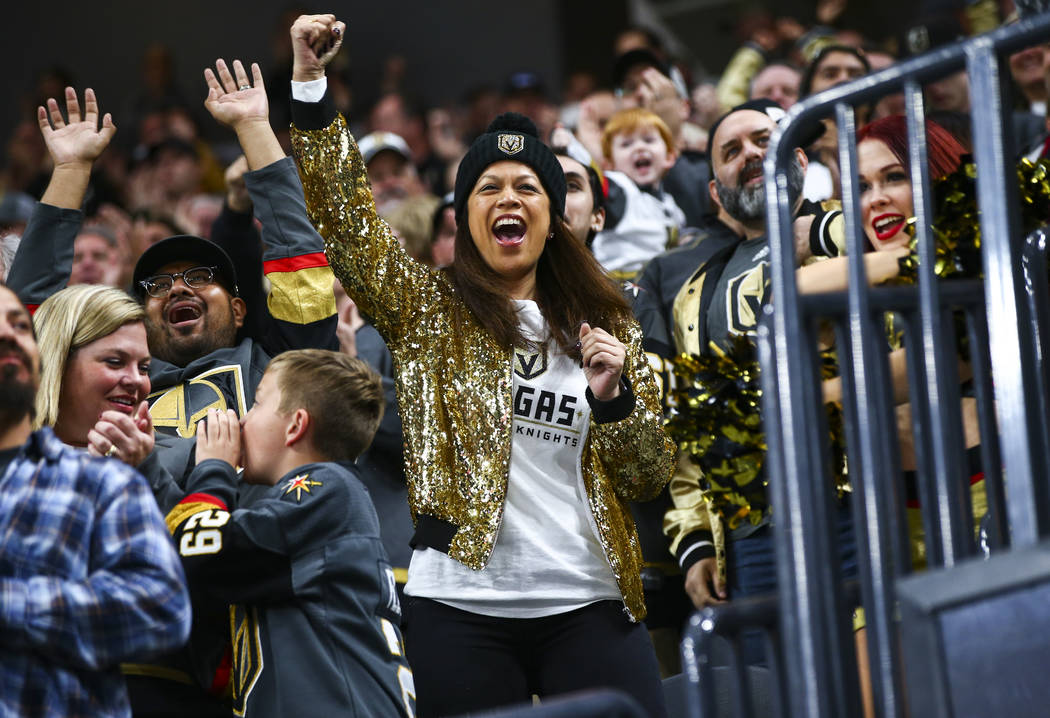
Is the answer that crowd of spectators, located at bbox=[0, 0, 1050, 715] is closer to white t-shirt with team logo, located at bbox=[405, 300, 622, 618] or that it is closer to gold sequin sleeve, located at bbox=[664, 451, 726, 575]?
gold sequin sleeve, located at bbox=[664, 451, 726, 575]

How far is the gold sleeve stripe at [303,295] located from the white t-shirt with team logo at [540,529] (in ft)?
2.46

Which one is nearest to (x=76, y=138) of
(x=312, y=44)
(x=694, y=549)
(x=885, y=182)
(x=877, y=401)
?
(x=312, y=44)

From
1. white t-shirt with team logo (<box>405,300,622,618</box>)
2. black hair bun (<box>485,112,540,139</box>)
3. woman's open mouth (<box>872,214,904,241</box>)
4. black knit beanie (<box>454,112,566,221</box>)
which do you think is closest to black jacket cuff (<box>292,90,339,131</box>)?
black knit beanie (<box>454,112,566,221</box>)

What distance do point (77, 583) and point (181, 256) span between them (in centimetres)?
208

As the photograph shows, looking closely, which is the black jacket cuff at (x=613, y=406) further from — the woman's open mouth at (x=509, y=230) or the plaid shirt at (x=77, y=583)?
the plaid shirt at (x=77, y=583)

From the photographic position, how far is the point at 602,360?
10.8 feet

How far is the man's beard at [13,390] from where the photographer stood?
93.1 inches

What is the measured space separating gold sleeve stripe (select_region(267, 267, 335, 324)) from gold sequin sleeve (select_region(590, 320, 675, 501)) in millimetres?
959

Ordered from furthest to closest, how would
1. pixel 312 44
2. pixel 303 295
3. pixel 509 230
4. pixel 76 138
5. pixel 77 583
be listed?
pixel 76 138 < pixel 303 295 < pixel 509 230 < pixel 312 44 < pixel 77 583

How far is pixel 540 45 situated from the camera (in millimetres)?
12609

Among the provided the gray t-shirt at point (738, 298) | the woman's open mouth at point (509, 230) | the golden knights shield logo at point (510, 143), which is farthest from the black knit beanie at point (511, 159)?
the gray t-shirt at point (738, 298)

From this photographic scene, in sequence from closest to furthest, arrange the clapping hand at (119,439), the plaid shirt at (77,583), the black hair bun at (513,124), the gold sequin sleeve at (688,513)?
the plaid shirt at (77,583) → the clapping hand at (119,439) → the black hair bun at (513,124) → the gold sequin sleeve at (688,513)

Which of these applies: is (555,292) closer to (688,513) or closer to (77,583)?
(688,513)

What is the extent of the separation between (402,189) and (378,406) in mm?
4108
